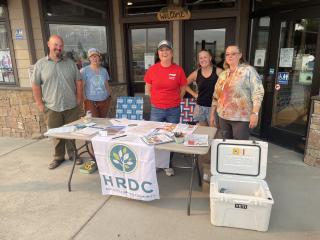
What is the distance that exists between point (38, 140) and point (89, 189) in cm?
213

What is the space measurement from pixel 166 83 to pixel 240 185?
52.1 inches

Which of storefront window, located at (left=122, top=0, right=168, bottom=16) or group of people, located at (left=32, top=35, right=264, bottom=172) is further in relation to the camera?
storefront window, located at (left=122, top=0, right=168, bottom=16)

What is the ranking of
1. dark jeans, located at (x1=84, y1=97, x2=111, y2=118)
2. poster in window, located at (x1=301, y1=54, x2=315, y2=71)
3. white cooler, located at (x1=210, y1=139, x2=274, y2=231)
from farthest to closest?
dark jeans, located at (x1=84, y1=97, x2=111, y2=118)
poster in window, located at (x1=301, y1=54, x2=315, y2=71)
white cooler, located at (x1=210, y1=139, x2=274, y2=231)

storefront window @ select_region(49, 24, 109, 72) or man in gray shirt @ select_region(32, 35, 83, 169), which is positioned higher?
storefront window @ select_region(49, 24, 109, 72)

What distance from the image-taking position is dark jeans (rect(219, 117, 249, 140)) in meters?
2.70

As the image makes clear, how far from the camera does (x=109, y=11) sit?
15.6 ft

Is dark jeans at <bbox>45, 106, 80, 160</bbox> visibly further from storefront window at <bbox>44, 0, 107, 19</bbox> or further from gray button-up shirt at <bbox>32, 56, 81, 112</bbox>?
storefront window at <bbox>44, 0, 107, 19</bbox>

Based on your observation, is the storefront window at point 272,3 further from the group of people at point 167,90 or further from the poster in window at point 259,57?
the group of people at point 167,90

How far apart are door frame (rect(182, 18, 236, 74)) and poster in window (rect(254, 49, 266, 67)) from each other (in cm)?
45

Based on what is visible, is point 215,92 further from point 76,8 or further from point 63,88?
point 76,8

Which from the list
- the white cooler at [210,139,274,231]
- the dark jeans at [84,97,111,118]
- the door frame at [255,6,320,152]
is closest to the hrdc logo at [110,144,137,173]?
the white cooler at [210,139,274,231]

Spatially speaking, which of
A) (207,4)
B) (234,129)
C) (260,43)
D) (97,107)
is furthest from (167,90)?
(207,4)

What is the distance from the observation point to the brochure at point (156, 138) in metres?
2.37

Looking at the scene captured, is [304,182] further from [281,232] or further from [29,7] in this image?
[29,7]
